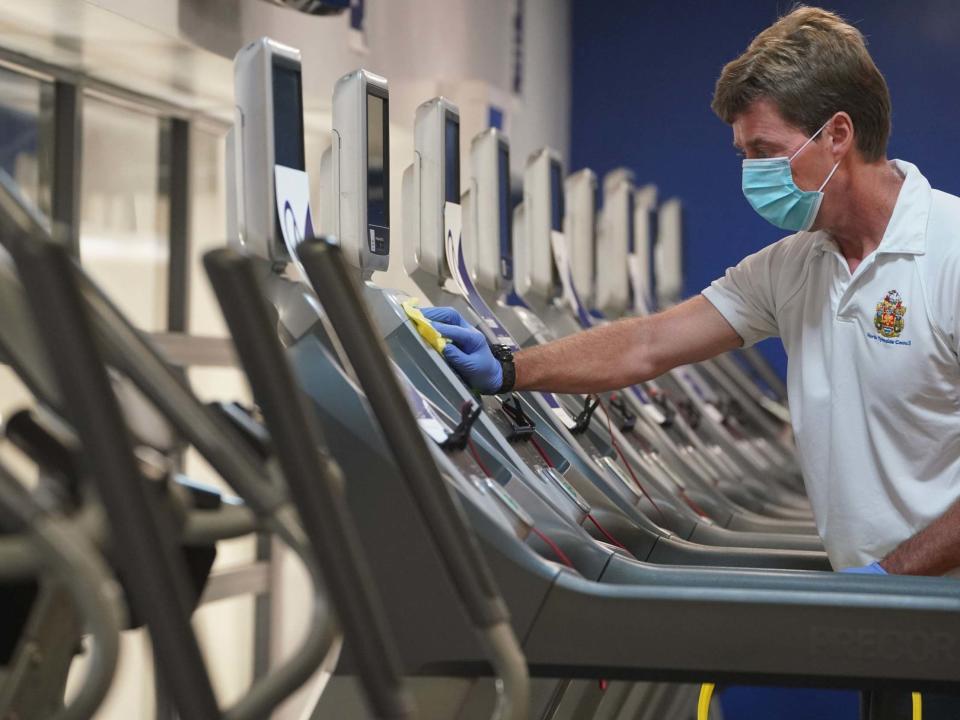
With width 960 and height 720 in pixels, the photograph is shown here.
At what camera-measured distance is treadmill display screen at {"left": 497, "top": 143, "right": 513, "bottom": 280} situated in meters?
3.69

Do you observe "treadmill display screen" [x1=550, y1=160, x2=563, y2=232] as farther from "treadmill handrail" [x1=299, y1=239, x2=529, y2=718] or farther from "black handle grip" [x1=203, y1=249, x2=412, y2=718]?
"black handle grip" [x1=203, y1=249, x2=412, y2=718]

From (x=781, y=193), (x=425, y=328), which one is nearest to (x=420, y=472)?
(x=425, y=328)

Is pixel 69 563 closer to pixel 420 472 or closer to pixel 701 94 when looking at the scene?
pixel 420 472

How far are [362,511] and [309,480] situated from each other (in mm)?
724

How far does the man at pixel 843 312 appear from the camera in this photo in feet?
7.83

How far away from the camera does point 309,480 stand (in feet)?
3.99

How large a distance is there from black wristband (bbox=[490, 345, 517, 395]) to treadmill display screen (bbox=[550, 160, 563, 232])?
1724mm

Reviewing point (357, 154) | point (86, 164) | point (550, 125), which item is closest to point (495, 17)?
point (550, 125)

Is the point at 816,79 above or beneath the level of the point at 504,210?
above

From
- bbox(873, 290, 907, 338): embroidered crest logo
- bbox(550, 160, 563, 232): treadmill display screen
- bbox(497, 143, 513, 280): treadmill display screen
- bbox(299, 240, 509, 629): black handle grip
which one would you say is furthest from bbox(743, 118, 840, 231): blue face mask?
bbox(550, 160, 563, 232): treadmill display screen

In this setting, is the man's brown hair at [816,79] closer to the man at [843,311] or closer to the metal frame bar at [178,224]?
the man at [843,311]

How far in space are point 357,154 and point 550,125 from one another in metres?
4.87

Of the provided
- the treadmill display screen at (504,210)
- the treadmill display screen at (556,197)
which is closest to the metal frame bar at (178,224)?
the treadmill display screen at (556,197)

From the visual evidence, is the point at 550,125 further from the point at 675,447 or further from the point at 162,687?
the point at 162,687
